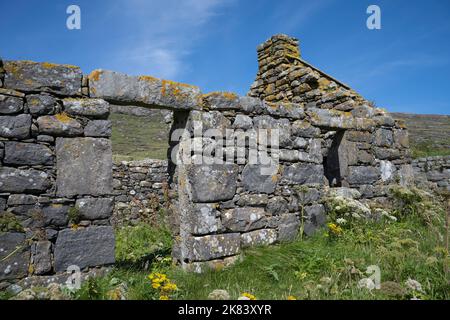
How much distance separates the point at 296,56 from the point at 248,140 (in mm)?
4582

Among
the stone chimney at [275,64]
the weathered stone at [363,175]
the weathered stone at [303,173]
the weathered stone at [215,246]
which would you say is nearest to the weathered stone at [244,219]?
the weathered stone at [215,246]

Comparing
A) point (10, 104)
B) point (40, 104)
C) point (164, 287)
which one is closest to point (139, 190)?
point (40, 104)

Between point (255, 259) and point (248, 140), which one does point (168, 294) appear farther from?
point (248, 140)

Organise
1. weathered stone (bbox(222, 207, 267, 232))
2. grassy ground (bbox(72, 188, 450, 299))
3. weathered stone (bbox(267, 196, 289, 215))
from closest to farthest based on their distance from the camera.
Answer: grassy ground (bbox(72, 188, 450, 299)) → weathered stone (bbox(222, 207, 267, 232)) → weathered stone (bbox(267, 196, 289, 215))

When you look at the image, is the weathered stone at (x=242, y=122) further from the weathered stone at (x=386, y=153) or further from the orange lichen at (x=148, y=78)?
the weathered stone at (x=386, y=153)

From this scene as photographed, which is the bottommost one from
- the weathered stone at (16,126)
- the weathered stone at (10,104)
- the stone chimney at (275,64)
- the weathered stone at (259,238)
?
the weathered stone at (259,238)

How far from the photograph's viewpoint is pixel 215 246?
4301 millimetres

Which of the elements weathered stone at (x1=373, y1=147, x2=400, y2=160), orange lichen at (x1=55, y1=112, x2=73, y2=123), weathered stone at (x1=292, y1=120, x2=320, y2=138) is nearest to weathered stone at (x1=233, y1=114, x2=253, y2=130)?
weathered stone at (x1=292, y1=120, x2=320, y2=138)

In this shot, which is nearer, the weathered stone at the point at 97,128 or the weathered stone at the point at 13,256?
the weathered stone at the point at 13,256

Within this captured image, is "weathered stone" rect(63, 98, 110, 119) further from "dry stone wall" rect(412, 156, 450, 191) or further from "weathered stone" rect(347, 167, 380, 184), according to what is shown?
"dry stone wall" rect(412, 156, 450, 191)

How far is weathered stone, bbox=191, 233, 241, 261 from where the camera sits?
4.19 m

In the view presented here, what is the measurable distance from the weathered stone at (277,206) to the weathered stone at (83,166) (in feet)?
7.64

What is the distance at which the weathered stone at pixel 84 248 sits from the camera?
139 inches

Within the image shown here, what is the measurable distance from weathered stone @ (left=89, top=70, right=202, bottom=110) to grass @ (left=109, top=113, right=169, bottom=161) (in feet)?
44.2
